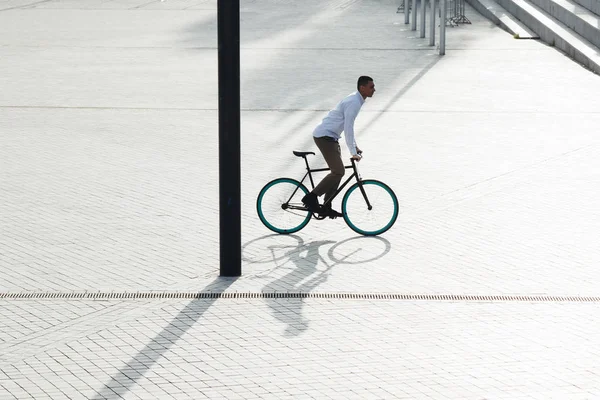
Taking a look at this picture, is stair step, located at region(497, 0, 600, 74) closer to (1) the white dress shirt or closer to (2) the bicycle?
(2) the bicycle

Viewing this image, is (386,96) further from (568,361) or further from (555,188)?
(568,361)

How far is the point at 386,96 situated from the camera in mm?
19328

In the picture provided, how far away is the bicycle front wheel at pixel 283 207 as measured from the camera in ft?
35.6

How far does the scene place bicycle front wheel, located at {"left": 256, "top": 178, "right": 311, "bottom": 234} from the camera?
10852 mm

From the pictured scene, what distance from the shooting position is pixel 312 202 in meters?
→ 10.9

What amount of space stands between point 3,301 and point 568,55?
1798cm

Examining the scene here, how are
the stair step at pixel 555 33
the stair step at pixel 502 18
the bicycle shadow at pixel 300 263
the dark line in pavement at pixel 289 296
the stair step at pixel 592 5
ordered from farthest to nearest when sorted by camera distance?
1. the stair step at pixel 502 18
2. the stair step at pixel 592 5
3. the stair step at pixel 555 33
4. the dark line in pavement at pixel 289 296
5. the bicycle shadow at pixel 300 263

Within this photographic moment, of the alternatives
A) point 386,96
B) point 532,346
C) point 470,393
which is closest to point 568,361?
point 532,346

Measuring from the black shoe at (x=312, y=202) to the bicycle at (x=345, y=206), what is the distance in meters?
0.05

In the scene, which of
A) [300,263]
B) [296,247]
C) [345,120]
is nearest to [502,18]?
[345,120]

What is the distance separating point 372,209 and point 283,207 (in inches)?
35.8

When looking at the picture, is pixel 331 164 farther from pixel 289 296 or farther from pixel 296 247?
pixel 289 296

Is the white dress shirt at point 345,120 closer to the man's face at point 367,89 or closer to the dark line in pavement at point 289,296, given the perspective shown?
the man's face at point 367,89

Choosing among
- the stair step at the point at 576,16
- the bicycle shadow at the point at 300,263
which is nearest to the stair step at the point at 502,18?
the stair step at the point at 576,16
